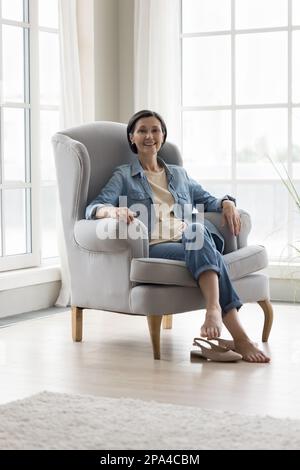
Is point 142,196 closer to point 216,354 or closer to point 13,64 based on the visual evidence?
point 216,354

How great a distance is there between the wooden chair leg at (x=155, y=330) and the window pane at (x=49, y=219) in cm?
203

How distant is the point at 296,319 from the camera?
5.19 metres

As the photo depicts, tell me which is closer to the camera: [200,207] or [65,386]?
[65,386]

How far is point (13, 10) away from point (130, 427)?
351 cm

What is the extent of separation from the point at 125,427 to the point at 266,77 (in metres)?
3.75

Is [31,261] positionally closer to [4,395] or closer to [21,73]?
[21,73]

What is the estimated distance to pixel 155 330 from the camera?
4055 millimetres

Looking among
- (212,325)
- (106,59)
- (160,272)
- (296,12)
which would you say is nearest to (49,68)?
(106,59)

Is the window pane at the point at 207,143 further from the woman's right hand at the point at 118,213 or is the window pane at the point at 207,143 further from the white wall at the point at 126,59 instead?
the woman's right hand at the point at 118,213

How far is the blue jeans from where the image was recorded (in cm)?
401

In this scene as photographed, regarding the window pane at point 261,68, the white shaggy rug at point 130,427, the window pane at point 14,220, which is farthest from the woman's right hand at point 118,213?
the window pane at point 261,68

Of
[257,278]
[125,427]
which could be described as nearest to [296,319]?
[257,278]

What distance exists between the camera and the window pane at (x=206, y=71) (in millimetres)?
6172

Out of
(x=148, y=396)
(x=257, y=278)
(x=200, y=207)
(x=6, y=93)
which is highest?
(x=6, y=93)
